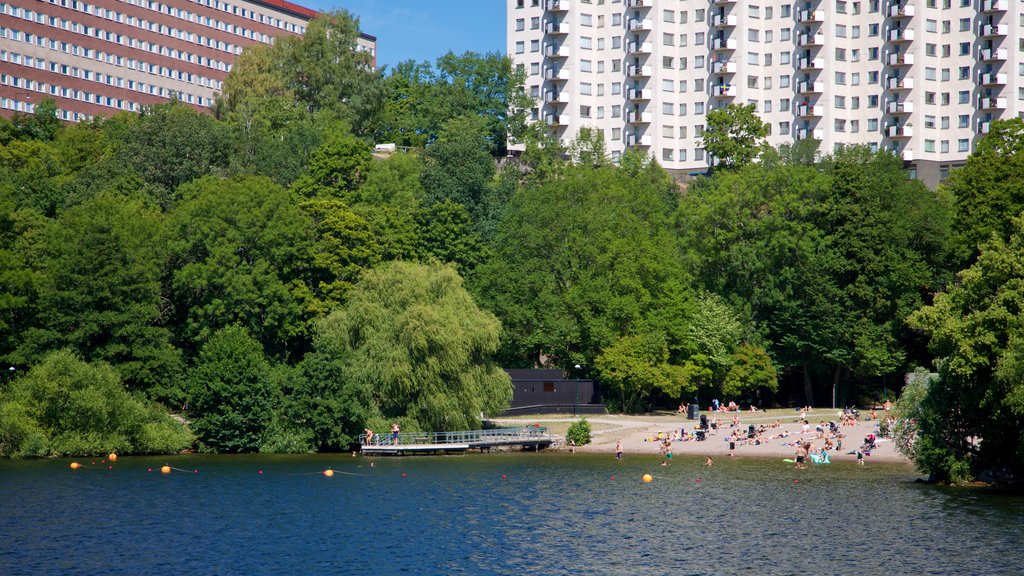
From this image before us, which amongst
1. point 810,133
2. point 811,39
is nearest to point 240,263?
point 810,133

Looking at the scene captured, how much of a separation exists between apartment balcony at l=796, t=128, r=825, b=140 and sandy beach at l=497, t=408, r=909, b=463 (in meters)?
54.7

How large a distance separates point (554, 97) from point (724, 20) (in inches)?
918

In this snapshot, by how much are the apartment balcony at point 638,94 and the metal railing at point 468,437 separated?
244 ft

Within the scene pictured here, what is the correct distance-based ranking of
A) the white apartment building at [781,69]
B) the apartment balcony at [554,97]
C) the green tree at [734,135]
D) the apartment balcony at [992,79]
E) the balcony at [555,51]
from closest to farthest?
the green tree at [734,135] → the apartment balcony at [992,79] → the white apartment building at [781,69] → the balcony at [555,51] → the apartment balcony at [554,97]

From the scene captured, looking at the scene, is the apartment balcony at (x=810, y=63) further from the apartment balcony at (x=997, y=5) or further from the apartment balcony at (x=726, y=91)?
the apartment balcony at (x=997, y=5)

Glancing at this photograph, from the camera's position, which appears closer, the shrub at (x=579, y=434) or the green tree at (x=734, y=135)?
the shrub at (x=579, y=434)

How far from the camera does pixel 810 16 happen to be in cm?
14262

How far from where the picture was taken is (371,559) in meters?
47.7

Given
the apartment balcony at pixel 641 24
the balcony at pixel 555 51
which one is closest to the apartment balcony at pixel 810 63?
the apartment balcony at pixel 641 24

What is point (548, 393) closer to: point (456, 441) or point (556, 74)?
point (456, 441)

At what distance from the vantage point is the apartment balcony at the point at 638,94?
14950cm

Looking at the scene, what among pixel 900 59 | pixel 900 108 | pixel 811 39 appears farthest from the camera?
pixel 811 39

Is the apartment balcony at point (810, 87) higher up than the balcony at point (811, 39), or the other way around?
the balcony at point (811, 39)

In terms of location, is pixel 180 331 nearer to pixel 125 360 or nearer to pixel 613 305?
pixel 125 360
